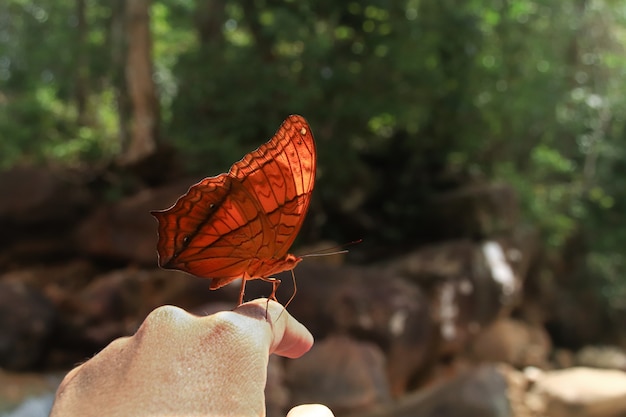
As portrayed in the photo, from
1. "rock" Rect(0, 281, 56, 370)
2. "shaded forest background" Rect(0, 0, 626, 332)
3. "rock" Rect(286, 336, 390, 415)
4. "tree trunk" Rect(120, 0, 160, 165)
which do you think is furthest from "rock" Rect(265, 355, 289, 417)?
"tree trunk" Rect(120, 0, 160, 165)

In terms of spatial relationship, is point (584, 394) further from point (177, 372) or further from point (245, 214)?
point (177, 372)

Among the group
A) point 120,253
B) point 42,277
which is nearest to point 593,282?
point 120,253

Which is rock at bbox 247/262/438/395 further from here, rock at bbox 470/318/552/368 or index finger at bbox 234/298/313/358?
index finger at bbox 234/298/313/358

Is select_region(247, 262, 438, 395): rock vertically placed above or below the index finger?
below

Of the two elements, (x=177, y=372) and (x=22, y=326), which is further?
(x=22, y=326)

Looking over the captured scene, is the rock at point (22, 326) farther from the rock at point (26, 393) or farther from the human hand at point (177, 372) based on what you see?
the human hand at point (177, 372)

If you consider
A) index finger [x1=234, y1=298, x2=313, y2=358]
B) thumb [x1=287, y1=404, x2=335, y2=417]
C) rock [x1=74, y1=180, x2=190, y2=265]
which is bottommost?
rock [x1=74, y1=180, x2=190, y2=265]

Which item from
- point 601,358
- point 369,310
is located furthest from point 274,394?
point 601,358

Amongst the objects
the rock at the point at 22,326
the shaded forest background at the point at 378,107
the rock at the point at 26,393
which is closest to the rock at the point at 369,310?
the shaded forest background at the point at 378,107
